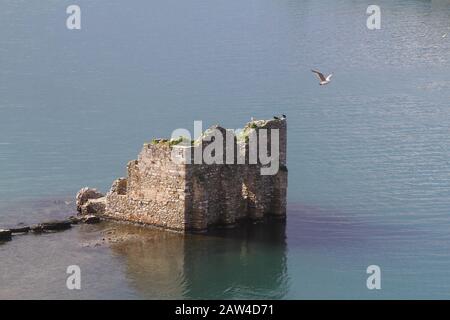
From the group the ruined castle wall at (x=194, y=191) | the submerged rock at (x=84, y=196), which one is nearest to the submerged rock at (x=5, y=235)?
the submerged rock at (x=84, y=196)

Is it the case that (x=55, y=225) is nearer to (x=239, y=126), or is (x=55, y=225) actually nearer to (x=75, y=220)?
(x=75, y=220)

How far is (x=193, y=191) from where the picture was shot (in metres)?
53.6

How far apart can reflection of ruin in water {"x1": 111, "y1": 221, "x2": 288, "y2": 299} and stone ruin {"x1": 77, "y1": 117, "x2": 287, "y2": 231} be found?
755 mm

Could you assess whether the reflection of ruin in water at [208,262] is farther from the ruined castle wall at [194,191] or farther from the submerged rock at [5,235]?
the submerged rock at [5,235]

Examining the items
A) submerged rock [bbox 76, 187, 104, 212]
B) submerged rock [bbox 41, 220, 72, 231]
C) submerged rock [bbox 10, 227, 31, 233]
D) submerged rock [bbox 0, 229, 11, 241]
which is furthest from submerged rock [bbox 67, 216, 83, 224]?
submerged rock [bbox 0, 229, 11, 241]

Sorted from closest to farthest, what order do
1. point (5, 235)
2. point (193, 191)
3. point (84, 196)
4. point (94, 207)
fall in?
1. point (193, 191)
2. point (5, 235)
3. point (94, 207)
4. point (84, 196)

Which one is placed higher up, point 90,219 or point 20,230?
point 90,219

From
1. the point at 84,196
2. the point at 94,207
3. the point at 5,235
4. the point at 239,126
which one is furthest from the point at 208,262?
the point at 239,126

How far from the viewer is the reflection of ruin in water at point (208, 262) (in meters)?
48.6

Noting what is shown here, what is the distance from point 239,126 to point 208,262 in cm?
2744

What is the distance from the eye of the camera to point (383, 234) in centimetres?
5678

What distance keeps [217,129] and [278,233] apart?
649cm

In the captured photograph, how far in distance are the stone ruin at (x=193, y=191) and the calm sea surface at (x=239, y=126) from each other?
3.52 ft

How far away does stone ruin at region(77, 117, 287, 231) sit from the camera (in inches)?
2110
